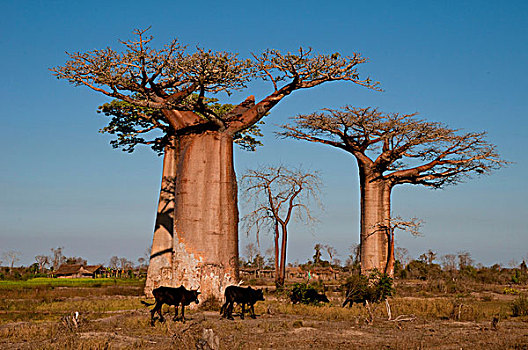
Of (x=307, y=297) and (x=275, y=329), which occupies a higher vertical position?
(x=307, y=297)

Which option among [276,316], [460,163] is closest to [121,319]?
[276,316]

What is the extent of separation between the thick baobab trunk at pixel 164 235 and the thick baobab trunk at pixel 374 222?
7346 mm

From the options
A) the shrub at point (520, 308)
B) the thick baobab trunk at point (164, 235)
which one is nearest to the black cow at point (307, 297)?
the shrub at point (520, 308)

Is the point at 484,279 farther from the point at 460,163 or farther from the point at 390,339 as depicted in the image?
the point at 390,339

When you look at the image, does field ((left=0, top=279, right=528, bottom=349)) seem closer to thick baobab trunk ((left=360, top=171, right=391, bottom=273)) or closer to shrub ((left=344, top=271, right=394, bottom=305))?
shrub ((left=344, top=271, right=394, bottom=305))

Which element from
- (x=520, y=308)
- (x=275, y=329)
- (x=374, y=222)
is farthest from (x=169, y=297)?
(x=374, y=222)

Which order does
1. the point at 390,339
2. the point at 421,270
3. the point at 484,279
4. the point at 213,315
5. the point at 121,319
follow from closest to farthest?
the point at 390,339
the point at 121,319
the point at 213,315
the point at 484,279
the point at 421,270

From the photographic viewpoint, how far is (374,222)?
71.8 ft

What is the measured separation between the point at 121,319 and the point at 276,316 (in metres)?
3.55

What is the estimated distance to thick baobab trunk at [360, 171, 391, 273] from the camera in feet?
71.2

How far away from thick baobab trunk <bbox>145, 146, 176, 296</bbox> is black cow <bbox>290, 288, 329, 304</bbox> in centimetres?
642

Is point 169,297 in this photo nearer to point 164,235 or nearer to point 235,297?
point 235,297

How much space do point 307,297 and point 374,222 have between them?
6763 millimetres

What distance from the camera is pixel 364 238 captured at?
2203cm
